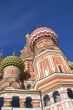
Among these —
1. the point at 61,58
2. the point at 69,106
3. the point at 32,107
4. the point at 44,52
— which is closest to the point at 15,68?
the point at 44,52

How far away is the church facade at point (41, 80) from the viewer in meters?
19.8

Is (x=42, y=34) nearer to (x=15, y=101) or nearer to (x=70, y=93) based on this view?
(x=70, y=93)

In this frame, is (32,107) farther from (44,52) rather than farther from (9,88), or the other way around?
(44,52)

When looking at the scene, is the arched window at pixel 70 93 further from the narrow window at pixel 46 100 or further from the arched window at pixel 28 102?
the arched window at pixel 28 102

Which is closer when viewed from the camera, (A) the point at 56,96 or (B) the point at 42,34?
(A) the point at 56,96

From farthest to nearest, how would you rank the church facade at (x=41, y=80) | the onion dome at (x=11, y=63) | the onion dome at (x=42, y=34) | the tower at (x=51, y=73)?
the onion dome at (x=42, y=34) → the onion dome at (x=11, y=63) → the church facade at (x=41, y=80) → the tower at (x=51, y=73)

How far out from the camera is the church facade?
19.8 metres

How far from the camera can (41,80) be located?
22109mm

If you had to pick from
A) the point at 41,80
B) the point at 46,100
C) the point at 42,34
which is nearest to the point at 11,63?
the point at 41,80

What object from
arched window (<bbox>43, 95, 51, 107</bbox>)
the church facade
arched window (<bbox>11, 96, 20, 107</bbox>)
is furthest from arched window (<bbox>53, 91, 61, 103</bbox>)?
arched window (<bbox>11, 96, 20, 107</bbox>)

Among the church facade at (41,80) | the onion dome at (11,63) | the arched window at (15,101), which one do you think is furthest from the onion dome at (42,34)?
the arched window at (15,101)

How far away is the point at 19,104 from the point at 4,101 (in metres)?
1.37

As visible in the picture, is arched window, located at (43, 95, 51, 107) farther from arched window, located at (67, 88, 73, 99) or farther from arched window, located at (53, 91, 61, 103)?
arched window, located at (67, 88, 73, 99)

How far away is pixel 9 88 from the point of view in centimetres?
2205
